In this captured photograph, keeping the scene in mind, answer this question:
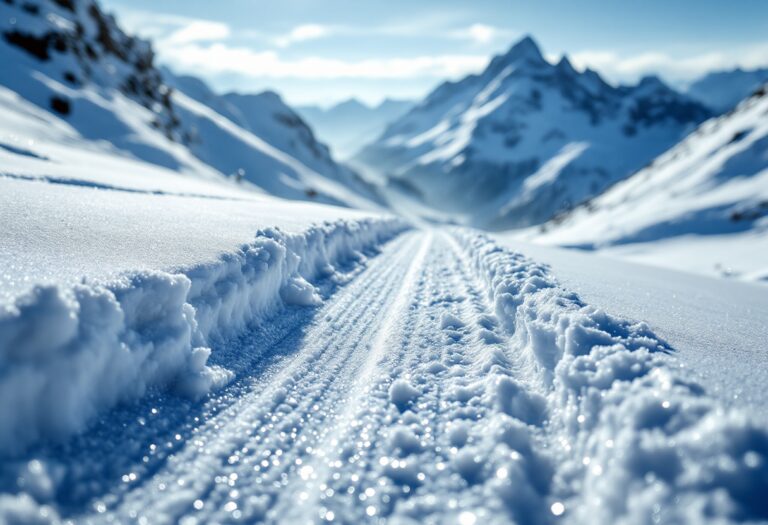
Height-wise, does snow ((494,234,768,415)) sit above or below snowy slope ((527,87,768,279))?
below

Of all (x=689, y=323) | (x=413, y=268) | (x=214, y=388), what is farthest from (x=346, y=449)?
(x=413, y=268)

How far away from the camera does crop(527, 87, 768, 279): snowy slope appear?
23.5 m

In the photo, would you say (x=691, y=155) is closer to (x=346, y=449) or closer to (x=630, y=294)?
(x=630, y=294)

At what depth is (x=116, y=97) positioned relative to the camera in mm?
38125

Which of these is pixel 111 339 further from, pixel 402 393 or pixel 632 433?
pixel 632 433

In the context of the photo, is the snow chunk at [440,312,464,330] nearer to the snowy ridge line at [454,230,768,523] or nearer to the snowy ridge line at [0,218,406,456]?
the snowy ridge line at [454,230,768,523]

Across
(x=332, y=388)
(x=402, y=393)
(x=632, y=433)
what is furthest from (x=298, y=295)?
(x=632, y=433)

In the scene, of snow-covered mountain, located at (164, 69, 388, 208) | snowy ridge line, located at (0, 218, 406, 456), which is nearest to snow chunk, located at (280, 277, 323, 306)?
snowy ridge line, located at (0, 218, 406, 456)

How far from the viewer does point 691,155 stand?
44.2m

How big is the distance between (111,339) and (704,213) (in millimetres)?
35456

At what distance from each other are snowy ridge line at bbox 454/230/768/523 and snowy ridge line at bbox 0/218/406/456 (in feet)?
7.96

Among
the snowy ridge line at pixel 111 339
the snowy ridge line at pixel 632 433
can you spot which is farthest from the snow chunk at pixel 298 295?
the snowy ridge line at pixel 632 433

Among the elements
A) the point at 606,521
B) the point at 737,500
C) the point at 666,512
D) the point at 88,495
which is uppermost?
the point at 737,500

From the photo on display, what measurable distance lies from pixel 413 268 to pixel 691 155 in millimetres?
46565
